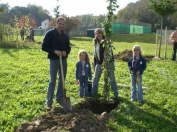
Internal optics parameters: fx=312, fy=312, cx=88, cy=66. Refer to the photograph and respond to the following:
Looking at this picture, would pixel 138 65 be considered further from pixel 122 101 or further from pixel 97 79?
pixel 97 79

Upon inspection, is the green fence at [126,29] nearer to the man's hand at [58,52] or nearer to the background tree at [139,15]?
the background tree at [139,15]

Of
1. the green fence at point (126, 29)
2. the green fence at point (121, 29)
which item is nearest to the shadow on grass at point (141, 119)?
the green fence at point (126, 29)

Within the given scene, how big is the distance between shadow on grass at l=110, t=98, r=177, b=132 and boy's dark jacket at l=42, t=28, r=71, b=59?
1797 mm

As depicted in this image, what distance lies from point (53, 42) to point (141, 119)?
8.03 ft

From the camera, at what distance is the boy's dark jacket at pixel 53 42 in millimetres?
6621

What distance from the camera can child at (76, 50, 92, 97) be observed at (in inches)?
320

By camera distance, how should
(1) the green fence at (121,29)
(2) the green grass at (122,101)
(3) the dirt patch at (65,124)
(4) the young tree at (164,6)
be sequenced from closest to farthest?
(3) the dirt patch at (65,124)
(2) the green grass at (122,101)
(4) the young tree at (164,6)
(1) the green fence at (121,29)

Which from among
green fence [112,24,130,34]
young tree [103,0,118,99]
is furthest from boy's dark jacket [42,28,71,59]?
green fence [112,24,130,34]

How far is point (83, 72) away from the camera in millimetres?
8156

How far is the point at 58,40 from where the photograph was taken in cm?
674

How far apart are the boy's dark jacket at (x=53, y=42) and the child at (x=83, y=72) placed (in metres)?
1.32

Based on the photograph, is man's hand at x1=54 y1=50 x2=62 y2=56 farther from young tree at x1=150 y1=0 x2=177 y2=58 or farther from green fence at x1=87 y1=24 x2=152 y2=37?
green fence at x1=87 y1=24 x2=152 y2=37

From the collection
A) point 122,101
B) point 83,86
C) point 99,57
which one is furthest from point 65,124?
point 83,86

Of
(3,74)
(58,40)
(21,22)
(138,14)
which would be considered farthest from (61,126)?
(138,14)
